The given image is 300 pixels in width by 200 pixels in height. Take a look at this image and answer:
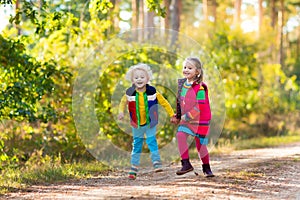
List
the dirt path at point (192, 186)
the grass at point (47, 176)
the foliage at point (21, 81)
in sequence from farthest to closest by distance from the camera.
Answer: the foliage at point (21, 81)
the grass at point (47, 176)
the dirt path at point (192, 186)

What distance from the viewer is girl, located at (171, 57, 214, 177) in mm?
6797

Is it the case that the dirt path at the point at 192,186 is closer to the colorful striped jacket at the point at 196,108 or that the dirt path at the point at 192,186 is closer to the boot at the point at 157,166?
the boot at the point at 157,166

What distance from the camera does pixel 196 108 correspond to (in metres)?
6.79

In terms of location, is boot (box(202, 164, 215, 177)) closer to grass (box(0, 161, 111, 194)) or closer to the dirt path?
the dirt path

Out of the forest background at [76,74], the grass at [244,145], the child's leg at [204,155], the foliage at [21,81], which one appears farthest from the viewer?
the grass at [244,145]

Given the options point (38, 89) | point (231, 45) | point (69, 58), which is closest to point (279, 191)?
point (38, 89)

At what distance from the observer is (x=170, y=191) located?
6.12 metres

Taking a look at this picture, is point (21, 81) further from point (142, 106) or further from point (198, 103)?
point (198, 103)

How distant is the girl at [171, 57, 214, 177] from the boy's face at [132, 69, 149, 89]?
1.61ft

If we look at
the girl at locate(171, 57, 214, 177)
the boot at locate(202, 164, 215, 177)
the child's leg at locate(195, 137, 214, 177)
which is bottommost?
the boot at locate(202, 164, 215, 177)

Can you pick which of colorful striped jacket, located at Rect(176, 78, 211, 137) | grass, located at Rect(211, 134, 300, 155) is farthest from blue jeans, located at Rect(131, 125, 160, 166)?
grass, located at Rect(211, 134, 300, 155)

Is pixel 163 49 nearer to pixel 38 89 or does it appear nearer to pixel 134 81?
pixel 38 89

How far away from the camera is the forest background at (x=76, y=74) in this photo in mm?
8867

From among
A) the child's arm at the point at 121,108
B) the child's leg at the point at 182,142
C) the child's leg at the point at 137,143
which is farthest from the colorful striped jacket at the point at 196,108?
the child's arm at the point at 121,108
